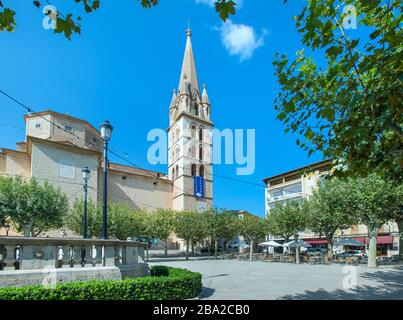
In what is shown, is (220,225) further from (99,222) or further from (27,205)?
(27,205)

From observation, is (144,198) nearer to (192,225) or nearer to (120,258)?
(192,225)

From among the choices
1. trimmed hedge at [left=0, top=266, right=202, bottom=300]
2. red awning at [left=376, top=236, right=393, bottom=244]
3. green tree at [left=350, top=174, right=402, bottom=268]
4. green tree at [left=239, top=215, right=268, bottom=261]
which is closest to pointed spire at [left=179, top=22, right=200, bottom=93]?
green tree at [left=239, top=215, right=268, bottom=261]

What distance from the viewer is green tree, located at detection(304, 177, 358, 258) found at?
24.6m

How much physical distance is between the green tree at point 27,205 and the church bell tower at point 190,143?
32.8m

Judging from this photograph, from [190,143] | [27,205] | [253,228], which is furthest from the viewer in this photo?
[190,143]

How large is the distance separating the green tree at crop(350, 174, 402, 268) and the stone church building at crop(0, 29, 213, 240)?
1165 inches

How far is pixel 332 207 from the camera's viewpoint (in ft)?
89.0

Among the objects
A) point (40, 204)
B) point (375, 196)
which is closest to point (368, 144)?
point (375, 196)

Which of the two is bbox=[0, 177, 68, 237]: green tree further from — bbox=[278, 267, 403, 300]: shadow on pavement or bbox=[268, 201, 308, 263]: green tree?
bbox=[278, 267, 403, 300]: shadow on pavement

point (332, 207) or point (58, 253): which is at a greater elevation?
point (332, 207)

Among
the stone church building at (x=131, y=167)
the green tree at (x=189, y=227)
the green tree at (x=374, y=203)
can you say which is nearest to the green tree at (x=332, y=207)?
the green tree at (x=374, y=203)

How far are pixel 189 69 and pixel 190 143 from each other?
18735 mm

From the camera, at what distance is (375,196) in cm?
2178

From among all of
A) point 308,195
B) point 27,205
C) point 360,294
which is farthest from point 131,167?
point 360,294
